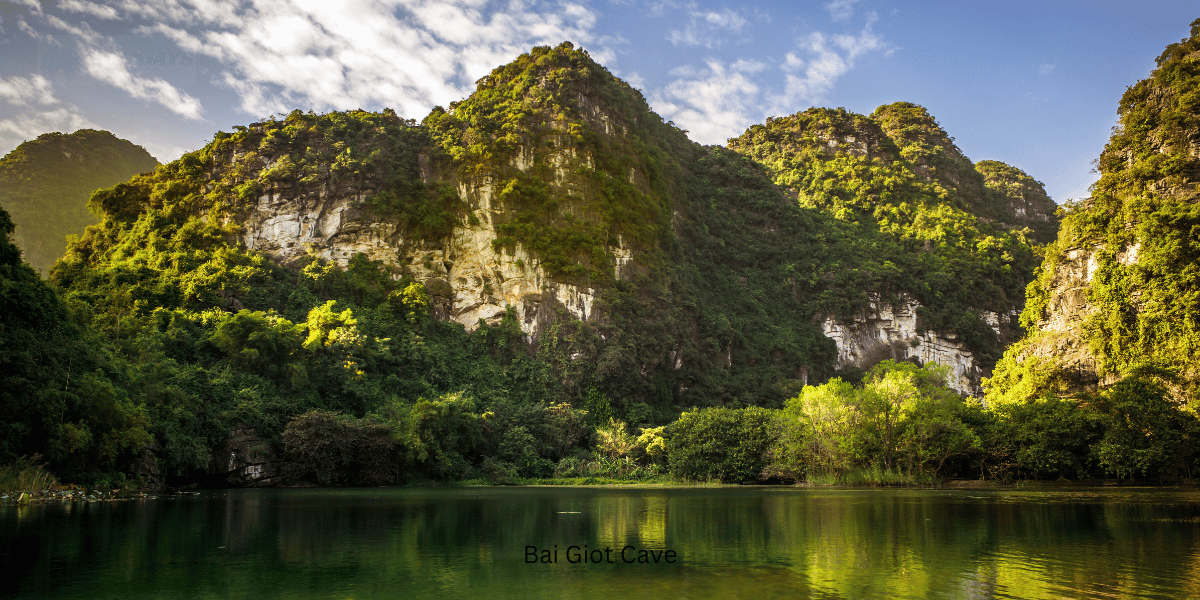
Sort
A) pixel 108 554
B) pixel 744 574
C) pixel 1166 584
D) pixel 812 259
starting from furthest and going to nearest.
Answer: pixel 812 259 → pixel 108 554 → pixel 744 574 → pixel 1166 584

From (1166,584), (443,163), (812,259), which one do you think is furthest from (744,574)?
(812,259)

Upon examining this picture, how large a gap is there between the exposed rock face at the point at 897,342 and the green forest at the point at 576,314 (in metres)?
0.91

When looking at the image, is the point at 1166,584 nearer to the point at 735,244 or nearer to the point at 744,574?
the point at 744,574

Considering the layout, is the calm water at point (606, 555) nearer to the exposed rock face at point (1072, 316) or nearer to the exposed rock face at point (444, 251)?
the exposed rock face at point (1072, 316)

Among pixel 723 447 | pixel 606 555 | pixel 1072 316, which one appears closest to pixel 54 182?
pixel 723 447

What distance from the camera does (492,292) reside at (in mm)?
61781

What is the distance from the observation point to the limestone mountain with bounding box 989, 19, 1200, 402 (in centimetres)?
3931

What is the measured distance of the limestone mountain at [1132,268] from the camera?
39.3 meters

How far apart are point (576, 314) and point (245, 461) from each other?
30.3 metres

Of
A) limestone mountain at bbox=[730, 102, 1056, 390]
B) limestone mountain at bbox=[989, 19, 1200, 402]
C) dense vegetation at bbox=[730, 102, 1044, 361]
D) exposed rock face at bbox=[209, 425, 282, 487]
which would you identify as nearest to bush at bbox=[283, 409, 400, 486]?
exposed rock face at bbox=[209, 425, 282, 487]

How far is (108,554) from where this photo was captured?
9.35 metres

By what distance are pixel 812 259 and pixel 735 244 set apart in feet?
34.4

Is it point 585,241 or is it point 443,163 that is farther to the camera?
point 443,163

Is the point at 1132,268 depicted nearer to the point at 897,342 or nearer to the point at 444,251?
the point at 897,342
